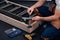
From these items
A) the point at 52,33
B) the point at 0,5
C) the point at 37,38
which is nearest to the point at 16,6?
the point at 0,5

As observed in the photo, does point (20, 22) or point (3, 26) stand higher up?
point (20, 22)

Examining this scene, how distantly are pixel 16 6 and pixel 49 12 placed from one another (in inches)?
26.3

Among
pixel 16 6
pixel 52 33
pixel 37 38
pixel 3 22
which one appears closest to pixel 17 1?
pixel 16 6

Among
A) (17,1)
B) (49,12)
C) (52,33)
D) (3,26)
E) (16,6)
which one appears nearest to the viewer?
(52,33)

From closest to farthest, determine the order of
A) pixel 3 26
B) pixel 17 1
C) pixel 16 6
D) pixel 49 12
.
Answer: pixel 49 12 < pixel 3 26 < pixel 16 6 < pixel 17 1

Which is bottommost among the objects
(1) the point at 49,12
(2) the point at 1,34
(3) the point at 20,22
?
(2) the point at 1,34

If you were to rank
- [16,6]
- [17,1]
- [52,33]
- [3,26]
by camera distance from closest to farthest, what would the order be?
[52,33], [3,26], [16,6], [17,1]

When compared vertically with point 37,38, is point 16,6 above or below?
above

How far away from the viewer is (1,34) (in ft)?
5.97

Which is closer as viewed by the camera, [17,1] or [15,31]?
[15,31]

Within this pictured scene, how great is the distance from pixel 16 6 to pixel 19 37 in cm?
62

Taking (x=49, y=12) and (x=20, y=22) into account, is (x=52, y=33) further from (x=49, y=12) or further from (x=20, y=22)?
(x=20, y=22)

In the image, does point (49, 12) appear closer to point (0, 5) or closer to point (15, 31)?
point (15, 31)

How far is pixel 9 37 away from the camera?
5.80 feet
